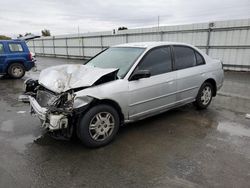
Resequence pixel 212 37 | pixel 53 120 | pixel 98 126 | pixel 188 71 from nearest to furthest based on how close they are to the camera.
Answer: pixel 53 120 → pixel 98 126 → pixel 188 71 → pixel 212 37

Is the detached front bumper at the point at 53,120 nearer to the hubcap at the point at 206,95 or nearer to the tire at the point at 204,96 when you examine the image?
the tire at the point at 204,96

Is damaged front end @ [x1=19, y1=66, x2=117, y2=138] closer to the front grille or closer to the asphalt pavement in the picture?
the front grille

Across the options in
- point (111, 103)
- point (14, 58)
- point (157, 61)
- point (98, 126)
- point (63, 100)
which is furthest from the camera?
point (14, 58)

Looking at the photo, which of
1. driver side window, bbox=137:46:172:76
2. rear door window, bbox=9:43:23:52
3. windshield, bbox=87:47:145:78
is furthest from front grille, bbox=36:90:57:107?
rear door window, bbox=9:43:23:52

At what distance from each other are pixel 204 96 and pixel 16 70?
896 centimetres

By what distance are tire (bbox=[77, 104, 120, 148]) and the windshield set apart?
0.73m

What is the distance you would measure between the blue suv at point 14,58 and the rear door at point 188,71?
8300 millimetres

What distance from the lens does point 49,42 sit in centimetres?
2567

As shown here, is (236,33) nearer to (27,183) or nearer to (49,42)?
(27,183)

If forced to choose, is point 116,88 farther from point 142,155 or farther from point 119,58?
point 142,155

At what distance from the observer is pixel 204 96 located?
532 centimetres

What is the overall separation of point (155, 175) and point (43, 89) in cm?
A: 250

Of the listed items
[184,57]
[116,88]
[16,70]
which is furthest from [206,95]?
[16,70]

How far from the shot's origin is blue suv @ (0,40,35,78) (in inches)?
388
